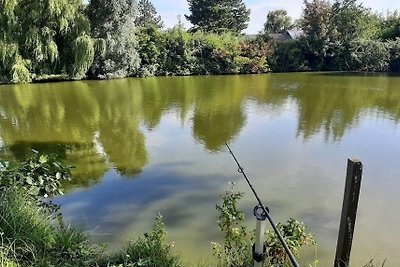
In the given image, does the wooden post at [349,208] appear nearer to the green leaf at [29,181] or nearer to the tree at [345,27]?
the green leaf at [29,181]

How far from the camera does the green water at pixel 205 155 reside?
3521mm

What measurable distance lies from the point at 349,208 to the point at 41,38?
46.6ft

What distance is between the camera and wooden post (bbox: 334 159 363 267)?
74.7 inches

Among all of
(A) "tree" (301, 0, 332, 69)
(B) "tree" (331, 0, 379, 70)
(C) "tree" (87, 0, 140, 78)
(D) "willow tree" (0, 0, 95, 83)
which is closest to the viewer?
(D) "willow tree" (0, 0, 95, 83)

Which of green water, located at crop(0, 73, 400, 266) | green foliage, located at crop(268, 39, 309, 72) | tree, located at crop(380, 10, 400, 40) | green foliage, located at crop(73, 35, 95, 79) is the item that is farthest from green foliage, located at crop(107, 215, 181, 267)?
tree, located at crop(380, 10, 400, 40)

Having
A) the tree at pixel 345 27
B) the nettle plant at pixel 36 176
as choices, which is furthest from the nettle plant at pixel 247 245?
the tree at pixel 345 27

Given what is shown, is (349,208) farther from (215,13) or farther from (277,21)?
(277,21)

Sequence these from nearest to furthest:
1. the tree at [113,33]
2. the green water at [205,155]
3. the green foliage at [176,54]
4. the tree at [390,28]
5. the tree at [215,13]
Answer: the green water at [205,155] < the tree at [113,33] < the green foliage at [176,54] < the tree at [390,28] < the tree at [215,13]

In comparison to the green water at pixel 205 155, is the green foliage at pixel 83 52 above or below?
above

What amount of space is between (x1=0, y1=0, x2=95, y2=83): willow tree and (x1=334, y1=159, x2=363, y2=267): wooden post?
13.6 metres

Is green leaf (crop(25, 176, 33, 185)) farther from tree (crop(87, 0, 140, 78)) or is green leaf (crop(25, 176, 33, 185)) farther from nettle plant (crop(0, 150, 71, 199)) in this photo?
tree (crop(87, 0, 140, 78))

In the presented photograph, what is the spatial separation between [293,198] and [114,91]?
394 inches

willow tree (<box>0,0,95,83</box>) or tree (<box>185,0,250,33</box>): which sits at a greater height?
tree (<box>185,0,250,33</box>)

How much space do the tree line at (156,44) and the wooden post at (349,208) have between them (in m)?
13.7
